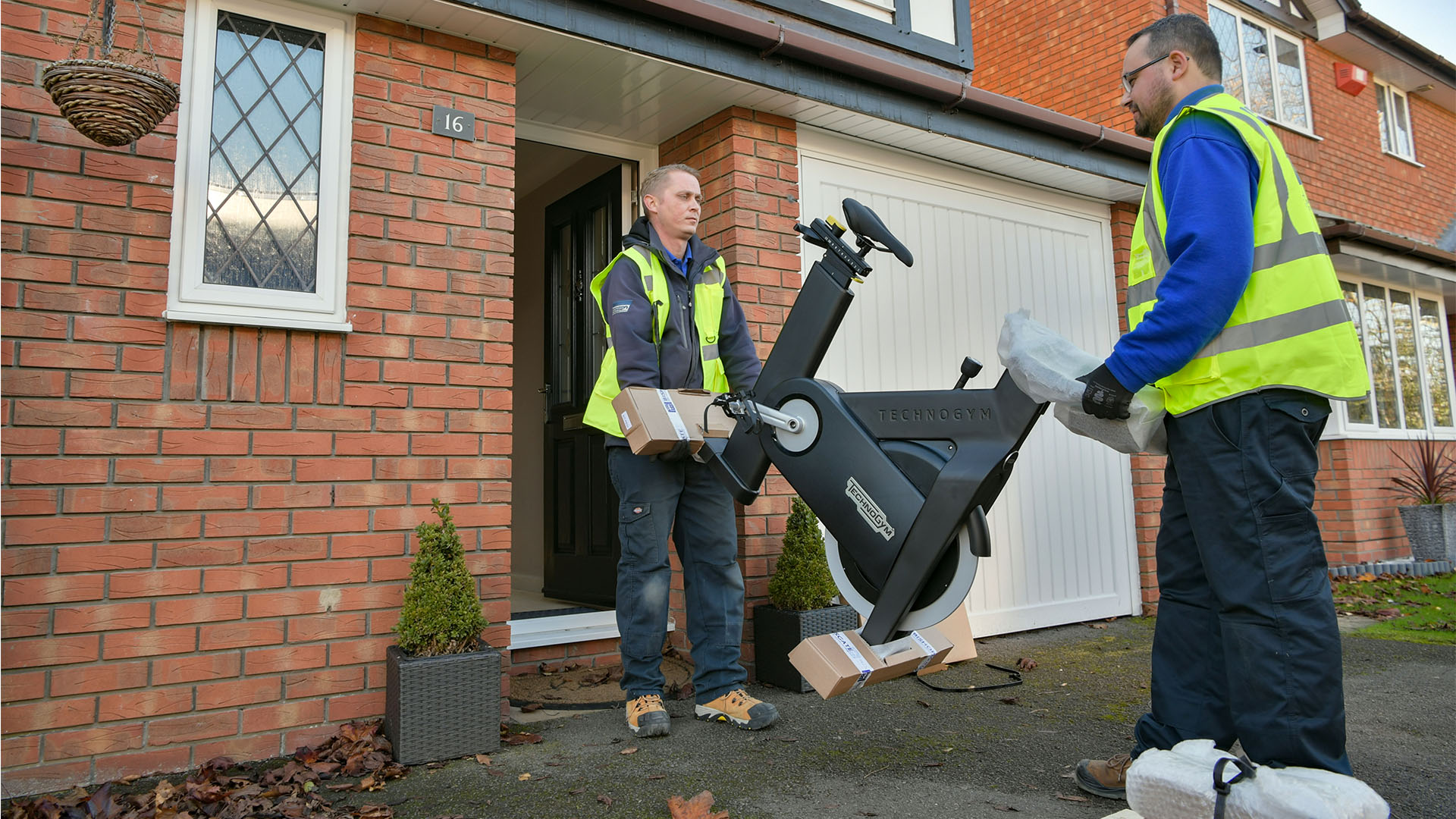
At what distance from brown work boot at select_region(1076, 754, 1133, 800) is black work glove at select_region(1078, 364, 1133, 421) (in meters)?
1.13

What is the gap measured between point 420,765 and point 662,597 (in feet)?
3.29

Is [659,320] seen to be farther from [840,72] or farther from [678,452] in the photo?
[840,72]

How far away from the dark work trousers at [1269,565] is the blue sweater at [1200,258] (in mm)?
199

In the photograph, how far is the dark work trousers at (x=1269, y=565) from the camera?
6.25 ft

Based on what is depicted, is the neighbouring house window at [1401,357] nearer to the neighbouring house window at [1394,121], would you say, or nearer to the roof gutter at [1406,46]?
the neighbouring house window at [1394,121]

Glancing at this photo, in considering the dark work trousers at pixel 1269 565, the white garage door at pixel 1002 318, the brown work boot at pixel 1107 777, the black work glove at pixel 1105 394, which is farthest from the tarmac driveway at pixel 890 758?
the white garage door at pixel 1002 318

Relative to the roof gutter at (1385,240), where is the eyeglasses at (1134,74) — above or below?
below

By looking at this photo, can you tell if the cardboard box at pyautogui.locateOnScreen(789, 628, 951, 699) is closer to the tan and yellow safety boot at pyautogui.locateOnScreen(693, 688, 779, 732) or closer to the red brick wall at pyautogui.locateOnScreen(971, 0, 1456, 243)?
the tan and yellow safety boot at pyautogui.locateOnScreen(693, 688, 779, 732)

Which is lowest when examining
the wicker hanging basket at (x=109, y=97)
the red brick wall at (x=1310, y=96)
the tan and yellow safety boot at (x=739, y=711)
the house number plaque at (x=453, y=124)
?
the tan and yellow safety boot at (x=739, y=711)

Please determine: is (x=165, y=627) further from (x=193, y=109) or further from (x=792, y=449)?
(x=792, y=449)

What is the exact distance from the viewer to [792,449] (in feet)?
8.25

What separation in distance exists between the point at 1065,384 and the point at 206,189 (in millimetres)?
3093

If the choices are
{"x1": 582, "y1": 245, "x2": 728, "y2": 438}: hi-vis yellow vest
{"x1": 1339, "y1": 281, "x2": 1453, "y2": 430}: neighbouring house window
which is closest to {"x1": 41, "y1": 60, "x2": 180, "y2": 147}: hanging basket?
{"x1": 582, "y1": 245, "x2": 728, "y2": 438}: hi-vis yellow vest

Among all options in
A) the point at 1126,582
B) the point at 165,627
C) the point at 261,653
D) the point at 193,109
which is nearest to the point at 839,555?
the point at 261,653
